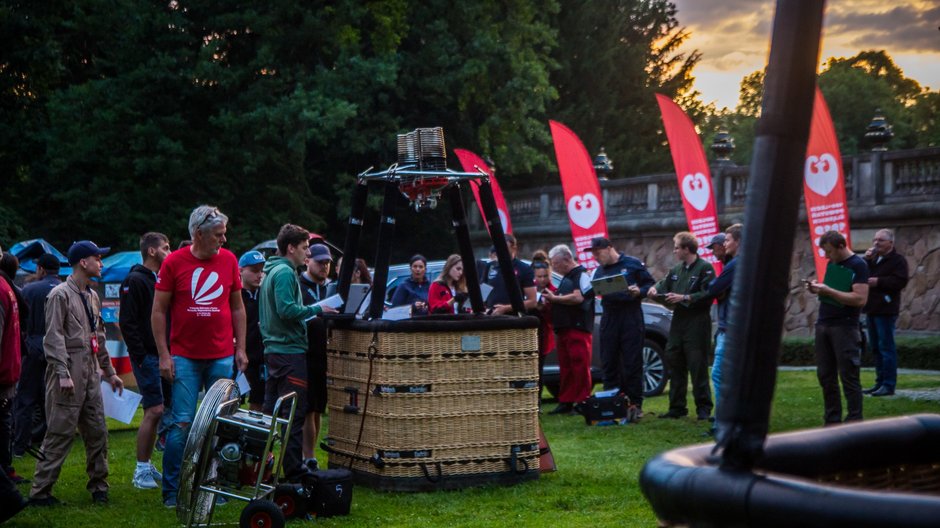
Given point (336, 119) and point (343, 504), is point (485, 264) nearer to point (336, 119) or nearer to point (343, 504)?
point (343, 504)

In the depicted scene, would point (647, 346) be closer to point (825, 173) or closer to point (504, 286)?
point (504, 286)

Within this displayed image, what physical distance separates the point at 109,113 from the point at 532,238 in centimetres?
1303

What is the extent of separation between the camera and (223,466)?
7000 millimetres

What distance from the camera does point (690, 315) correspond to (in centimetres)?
1240

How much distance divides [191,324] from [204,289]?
27 centimetres

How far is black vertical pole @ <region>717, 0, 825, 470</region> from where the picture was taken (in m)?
1.98

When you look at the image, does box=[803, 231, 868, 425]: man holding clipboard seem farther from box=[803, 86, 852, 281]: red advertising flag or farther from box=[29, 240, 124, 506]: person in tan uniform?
box=[29, 240, 124, 506]: person in tan uniform

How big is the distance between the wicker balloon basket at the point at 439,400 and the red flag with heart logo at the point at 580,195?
10.5m

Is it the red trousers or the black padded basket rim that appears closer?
the black padded basket rim

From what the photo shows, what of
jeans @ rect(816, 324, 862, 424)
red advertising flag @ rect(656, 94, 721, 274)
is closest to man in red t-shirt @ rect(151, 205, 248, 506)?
jeans @ rect(816, 324, 862, 424)

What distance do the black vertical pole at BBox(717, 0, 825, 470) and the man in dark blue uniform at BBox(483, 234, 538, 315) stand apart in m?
9.82

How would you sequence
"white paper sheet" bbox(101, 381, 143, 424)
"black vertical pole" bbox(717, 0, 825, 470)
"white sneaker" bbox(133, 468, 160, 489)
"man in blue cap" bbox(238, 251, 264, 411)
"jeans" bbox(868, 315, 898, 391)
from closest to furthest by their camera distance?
"black vertical pole" bbox(717, 0, 825, 470) < "white sneaker" bbox(133, 468, 160, 489) < "white paper sheet" bbox(101, 381, 143, 424) < "man in blue cap" bbox(238, 251, 264, 411) < "jeans" bbox(868, 315, 898, 391)

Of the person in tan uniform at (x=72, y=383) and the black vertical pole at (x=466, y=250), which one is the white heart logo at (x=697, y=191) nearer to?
the black vertical pole at (x=466, y=250)

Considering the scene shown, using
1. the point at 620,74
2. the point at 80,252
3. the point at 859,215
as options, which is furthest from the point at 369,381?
the point at 620,74
